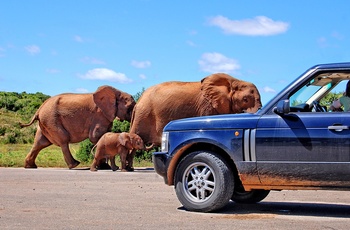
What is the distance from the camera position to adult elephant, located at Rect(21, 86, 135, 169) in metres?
26.6

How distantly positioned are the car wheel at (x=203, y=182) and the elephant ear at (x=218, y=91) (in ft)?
47.3

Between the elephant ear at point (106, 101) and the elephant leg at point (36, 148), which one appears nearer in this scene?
the elephant ear at point (106, 101)

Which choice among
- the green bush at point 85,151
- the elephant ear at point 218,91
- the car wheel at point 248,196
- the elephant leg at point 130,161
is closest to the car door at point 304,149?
the car wheel at point 248,196

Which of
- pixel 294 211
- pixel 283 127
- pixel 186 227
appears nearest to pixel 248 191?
pixel 294 211

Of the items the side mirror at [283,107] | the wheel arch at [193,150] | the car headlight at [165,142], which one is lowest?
A: the wheel arch at [193,150]

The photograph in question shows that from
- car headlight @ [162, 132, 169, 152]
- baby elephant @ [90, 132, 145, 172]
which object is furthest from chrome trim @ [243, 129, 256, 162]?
baby elephant @ [90, 132, 145, 172]

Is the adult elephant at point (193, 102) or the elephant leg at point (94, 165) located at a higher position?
the adult elephant at point (193, 102)

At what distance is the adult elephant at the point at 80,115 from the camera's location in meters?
26.6

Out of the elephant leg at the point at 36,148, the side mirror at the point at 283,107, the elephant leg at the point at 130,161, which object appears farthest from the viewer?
the elephant leg at the point at 36,148

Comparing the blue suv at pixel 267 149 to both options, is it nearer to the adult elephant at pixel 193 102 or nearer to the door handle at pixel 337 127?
the door handle at pixel 337 127

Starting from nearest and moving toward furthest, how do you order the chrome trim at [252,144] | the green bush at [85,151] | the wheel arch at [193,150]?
the chrome trim at [252,144] < the wheel arch at [193,150] < the green bush at [85,151]

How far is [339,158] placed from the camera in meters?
9.77

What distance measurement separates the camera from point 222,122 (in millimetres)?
10523

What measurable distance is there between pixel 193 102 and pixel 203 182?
1486cm
